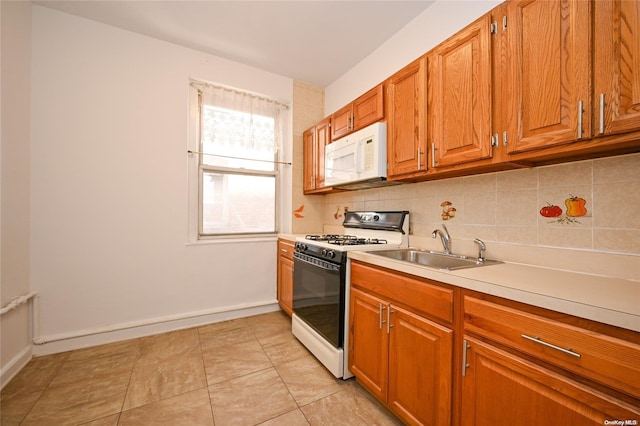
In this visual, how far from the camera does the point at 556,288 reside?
2.93 ft

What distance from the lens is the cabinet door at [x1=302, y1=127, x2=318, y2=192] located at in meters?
2.86

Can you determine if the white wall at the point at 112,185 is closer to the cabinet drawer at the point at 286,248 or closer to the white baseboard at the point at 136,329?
the white baseboard at the point at 136,329

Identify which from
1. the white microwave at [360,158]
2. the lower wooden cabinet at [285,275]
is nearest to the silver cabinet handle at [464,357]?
the white microwave at [360,158]

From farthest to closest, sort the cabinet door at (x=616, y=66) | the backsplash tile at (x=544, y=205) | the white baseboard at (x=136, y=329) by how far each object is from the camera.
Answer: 1. the white baseboard at (x=136, y=329)
2. the backsplash tile at (x=544, y=205)
3. the cabinet door at (x=616, y=66)

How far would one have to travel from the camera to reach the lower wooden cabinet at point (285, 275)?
263cm

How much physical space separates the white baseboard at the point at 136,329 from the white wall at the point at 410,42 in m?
2.65

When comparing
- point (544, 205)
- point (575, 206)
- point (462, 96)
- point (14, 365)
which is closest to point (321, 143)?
point (462, 96)

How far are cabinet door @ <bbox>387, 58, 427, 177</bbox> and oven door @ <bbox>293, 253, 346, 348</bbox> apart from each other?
2.72 ft

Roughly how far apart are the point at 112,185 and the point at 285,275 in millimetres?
1814

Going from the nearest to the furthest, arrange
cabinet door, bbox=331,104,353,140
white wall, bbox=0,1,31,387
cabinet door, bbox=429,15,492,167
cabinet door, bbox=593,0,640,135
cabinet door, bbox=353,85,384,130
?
cabinet door, bbox=593,0,640,135, cabinet door, bbox=429,15,492,167, white wall, bbox=0,1,31,387, cabinet door, bbox=353,85,384,130, cabinet door, bbox=331,104,353,140

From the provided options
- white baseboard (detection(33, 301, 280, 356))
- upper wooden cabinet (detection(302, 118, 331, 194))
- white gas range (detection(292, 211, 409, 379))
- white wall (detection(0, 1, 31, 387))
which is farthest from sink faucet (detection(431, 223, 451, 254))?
white wall (detection(0, 1, 31, 387))

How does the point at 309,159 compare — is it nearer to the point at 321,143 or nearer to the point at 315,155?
the point at 315,155

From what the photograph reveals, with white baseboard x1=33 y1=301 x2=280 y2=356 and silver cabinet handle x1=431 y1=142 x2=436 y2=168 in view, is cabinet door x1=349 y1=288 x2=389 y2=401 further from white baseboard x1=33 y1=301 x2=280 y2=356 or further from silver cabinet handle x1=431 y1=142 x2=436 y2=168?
white baseboard x1=33 y1=301 x2=280 y2=356

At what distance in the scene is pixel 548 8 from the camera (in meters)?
1.07
